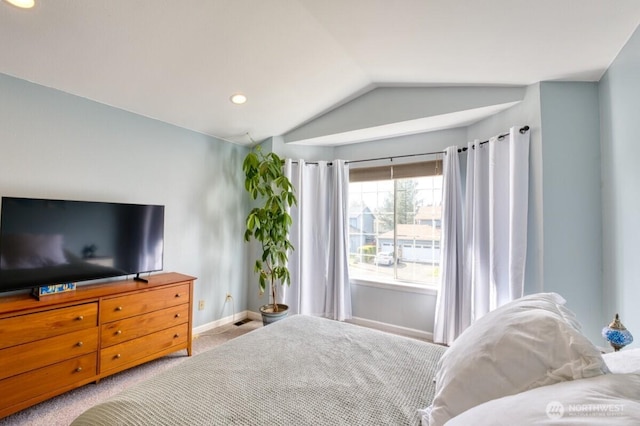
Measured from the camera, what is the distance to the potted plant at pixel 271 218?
3184 mm

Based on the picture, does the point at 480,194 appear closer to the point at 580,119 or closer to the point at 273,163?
the point at 580,119

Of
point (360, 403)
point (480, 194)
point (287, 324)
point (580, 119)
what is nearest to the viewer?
point (360, 403)

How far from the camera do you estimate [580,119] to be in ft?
6.65

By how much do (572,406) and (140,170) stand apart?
3.26 metres

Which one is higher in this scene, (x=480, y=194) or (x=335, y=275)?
(x=480, y=194)

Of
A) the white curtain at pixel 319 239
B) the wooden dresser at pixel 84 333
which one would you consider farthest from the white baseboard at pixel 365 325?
the wooden dresser at pixel 84 333

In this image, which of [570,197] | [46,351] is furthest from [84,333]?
[570,197]

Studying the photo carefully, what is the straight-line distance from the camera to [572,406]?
1.77 feet

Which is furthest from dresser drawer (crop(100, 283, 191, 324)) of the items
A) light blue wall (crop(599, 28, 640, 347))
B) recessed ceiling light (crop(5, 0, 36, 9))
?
light blue wall (crop(599, 28, 640, 347))

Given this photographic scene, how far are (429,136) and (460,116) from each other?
1.79 ft

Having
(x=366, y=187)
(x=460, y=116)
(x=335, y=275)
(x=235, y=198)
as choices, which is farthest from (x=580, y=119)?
(x=235, y=198)

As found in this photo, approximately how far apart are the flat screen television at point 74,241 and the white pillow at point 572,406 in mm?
2662

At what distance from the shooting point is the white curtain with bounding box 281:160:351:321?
3463 mm

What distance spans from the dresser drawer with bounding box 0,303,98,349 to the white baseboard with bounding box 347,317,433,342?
2616 mm
